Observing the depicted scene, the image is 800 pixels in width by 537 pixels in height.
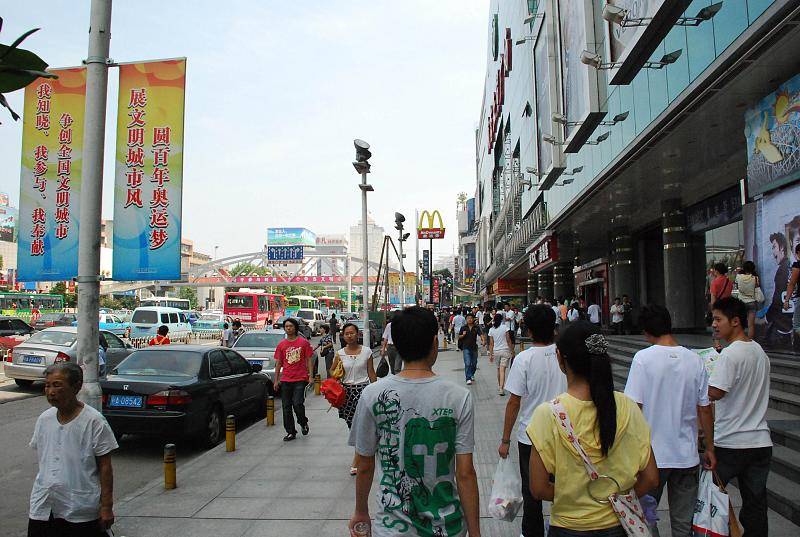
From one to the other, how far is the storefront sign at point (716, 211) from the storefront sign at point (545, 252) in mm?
6769

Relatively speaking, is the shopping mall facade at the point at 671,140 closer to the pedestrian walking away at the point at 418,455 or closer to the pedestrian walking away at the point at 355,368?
the pedestrian walking away at the point at 355,368

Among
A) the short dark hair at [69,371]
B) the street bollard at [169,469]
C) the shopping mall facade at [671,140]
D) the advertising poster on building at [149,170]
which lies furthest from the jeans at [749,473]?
the shopping mall facade at [671,140]

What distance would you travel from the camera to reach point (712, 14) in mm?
9008

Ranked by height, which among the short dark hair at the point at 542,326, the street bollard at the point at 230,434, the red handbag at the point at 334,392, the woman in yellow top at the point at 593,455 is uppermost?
the short dark hair at the point at 542,326

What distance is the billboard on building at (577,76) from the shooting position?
1185cm

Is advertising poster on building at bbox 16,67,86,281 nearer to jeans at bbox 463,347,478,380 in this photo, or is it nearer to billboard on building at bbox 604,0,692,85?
billboard on building at bbox 604,0,692,85

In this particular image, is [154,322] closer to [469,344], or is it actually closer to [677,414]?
[469,344]

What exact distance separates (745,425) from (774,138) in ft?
24.1

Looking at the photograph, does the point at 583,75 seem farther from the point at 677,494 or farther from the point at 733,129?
the point at 677,494

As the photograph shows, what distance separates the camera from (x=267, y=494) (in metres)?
5.94

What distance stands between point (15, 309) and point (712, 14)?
41.8m

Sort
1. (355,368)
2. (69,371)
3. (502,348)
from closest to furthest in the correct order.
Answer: (69,371)
(355,368)
(502,348)

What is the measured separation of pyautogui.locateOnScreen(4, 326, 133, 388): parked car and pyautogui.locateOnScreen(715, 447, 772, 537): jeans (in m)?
12.7

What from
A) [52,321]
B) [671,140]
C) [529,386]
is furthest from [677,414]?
[52,321]
